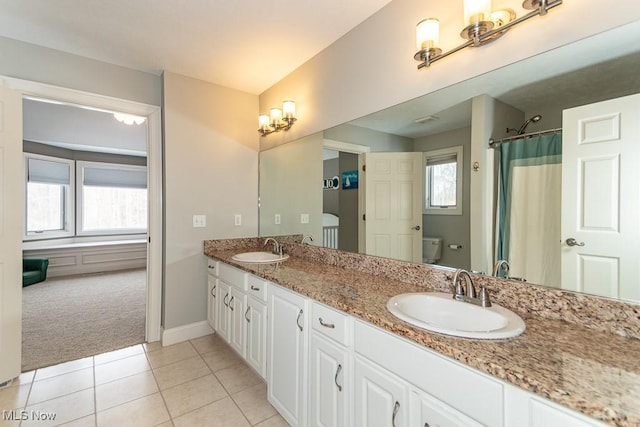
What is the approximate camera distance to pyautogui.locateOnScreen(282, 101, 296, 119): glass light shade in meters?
2.49

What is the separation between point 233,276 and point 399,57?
6.28 ft

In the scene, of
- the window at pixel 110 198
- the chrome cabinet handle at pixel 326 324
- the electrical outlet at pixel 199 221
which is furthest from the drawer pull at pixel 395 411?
the window at pixel 110 198

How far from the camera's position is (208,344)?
2.62 meters

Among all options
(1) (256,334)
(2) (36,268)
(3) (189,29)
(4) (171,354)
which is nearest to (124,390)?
(4) (171,354)

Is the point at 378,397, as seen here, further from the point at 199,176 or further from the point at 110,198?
the point at 110,198

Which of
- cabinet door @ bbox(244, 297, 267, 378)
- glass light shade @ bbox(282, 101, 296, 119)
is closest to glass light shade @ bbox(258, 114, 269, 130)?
glass light shade @ bbox(282, 101, 296, 119)

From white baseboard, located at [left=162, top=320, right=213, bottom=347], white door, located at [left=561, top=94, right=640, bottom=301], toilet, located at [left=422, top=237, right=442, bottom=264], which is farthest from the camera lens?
white baseboard, located at [left=162, top=320, right=213, bottom=347]

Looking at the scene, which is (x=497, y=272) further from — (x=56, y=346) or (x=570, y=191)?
(x=56, y=346)

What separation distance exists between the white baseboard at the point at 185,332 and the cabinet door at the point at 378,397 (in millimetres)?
2079

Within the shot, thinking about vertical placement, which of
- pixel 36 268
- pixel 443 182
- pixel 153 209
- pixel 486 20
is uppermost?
pixel 486 20

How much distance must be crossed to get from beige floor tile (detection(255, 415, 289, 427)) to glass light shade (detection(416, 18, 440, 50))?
7.30 ft

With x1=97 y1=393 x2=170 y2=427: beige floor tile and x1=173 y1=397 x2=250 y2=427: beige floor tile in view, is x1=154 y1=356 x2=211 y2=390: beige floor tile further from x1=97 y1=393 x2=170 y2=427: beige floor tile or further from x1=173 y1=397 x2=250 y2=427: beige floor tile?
x1=173 y1=397 x2=250 y2=427: beige floor tile

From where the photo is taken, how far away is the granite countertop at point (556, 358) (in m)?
0.62

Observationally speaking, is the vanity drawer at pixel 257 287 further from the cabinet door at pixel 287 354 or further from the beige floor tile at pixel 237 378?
the beige floor tile at pixel 237 378
